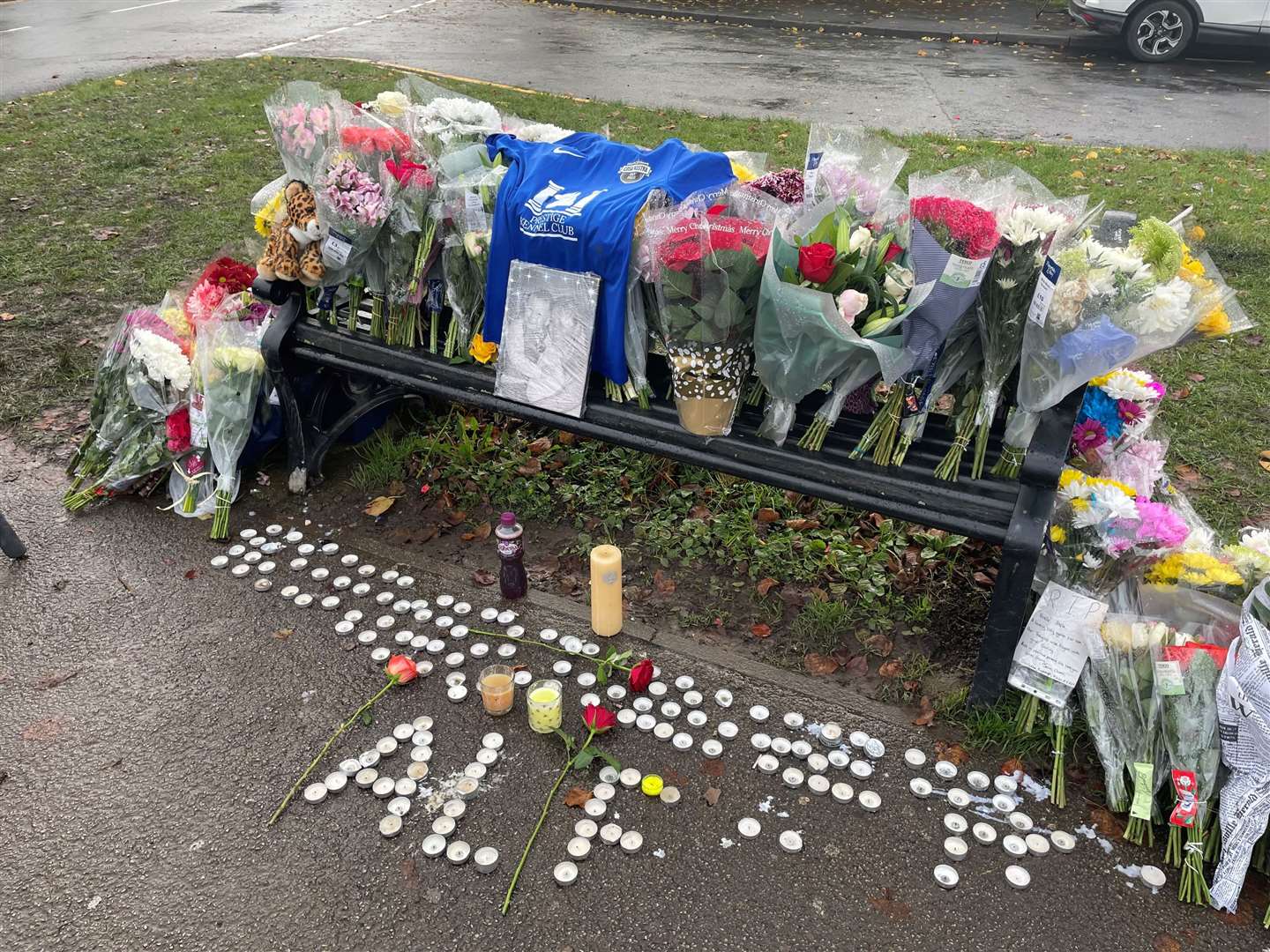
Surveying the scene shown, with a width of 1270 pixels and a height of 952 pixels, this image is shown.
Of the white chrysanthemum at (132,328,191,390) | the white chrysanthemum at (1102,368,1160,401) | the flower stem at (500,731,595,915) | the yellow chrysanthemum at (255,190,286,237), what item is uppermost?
the yellow chrysanthemum at (255,190,286,237)

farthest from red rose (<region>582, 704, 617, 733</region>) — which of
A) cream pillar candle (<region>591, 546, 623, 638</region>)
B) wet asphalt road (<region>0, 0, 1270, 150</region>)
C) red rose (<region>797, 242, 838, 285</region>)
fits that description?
wet asphalt road (<region>0, 0, 1270, 150</region>)

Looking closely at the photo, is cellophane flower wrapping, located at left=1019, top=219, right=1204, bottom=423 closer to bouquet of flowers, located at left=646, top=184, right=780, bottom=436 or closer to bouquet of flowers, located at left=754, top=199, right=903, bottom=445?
bouquet of flowers, located at left=754, top=199, right=903, bottom=445

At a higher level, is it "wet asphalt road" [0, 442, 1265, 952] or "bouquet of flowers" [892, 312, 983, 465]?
"bouquet of flowers" [892, 312, 983, 465]

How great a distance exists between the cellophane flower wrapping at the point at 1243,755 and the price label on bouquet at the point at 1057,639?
1.10ft

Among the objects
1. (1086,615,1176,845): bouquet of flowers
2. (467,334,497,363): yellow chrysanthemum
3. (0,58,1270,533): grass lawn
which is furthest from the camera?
(0,58,1270,533): grass lawn

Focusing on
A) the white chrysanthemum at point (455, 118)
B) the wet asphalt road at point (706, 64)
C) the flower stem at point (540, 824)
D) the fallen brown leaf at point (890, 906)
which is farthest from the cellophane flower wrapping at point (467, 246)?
the wet asphalt road at point (706, 64)

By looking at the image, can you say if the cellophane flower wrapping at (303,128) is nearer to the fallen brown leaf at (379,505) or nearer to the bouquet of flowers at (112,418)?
the bouquet of flowers at (112,418)

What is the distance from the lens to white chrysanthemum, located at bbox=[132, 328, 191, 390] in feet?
12.1

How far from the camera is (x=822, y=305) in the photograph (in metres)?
2.56

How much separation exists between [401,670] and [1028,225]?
225cm

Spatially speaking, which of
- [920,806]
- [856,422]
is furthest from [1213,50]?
[920,806]

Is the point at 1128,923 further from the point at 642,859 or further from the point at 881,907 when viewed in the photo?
the point at 642,859

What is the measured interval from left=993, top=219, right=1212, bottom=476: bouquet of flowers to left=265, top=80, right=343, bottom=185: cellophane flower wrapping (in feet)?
8.25

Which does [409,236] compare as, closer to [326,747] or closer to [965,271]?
[326,747]
